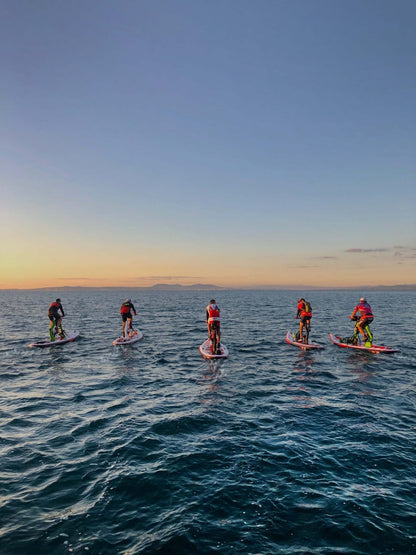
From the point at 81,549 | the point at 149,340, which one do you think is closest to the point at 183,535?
the point at 81,549

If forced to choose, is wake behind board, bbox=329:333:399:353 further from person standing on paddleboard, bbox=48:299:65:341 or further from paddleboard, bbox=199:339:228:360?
person standing on paddleboard, bbox=48:299:65:341

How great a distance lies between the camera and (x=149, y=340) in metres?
26.9

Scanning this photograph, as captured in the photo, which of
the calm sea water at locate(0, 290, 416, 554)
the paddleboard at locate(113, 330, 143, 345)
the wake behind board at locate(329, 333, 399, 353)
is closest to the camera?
the calm sea water at locate(0, 290, 416, 554)

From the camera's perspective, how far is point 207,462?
8.07m

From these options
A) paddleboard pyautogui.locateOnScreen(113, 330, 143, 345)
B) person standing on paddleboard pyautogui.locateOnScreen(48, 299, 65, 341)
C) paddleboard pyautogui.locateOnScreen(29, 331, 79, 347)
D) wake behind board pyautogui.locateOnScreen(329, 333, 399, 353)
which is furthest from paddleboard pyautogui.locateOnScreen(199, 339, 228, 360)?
paddleboard pyautogui.locateOnScreen(29, 331, 79, 347)

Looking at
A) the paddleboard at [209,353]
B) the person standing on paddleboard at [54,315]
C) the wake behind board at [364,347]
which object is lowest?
the wake behind board at [364,347]

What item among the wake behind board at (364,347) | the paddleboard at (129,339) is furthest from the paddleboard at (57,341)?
the wake behind board at (364,347)

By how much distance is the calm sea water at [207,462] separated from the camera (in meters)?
5.75

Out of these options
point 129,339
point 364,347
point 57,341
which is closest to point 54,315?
point 57,341

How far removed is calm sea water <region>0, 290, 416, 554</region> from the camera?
575cm

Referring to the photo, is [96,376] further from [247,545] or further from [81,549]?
[247,545]

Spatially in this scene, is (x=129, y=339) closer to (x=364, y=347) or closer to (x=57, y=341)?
(x=57, y=341)

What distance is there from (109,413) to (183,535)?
627 cm

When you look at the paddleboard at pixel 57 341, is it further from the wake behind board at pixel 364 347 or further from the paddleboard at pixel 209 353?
the wake behind board at pixel 364 347
